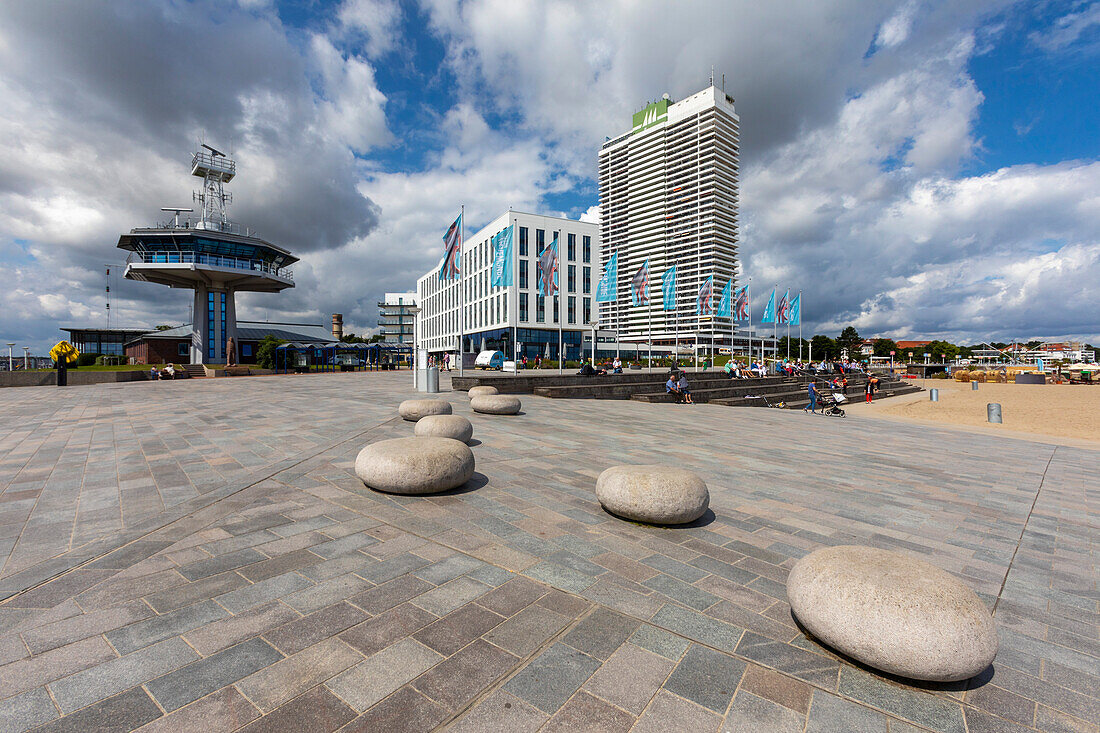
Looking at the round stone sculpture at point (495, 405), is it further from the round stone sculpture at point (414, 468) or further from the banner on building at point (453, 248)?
the banner on building at point (453, 248)

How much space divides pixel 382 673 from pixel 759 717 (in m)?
2.11

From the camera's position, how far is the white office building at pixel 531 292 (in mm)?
72562

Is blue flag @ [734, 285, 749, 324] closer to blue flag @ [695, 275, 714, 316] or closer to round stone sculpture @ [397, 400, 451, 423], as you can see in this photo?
blue flag @ [695, 275, 714, 316]

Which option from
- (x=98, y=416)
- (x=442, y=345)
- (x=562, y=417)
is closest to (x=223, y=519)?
(x=562, y=417)

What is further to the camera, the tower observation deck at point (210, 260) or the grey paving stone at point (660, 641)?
the tower observation deck at point (210, 260)

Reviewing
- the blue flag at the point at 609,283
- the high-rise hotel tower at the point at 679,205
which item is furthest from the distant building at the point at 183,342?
the high-rise hotel tower at the point at 679,205

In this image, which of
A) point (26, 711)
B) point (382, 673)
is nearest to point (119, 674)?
point (26, 711)

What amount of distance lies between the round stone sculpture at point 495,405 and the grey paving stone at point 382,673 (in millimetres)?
10212

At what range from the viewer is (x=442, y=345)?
111000mm

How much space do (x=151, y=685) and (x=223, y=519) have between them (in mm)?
2910

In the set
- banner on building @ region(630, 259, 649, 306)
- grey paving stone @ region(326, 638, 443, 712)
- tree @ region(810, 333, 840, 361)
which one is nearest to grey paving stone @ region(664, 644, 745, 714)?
grey paving stone @ region(326, 638, 443, 712)

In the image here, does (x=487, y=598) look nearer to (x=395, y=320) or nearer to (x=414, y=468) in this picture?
(x=414, y=468)

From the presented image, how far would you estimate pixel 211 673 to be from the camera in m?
2.62

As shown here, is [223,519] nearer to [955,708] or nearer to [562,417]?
[955,708]
